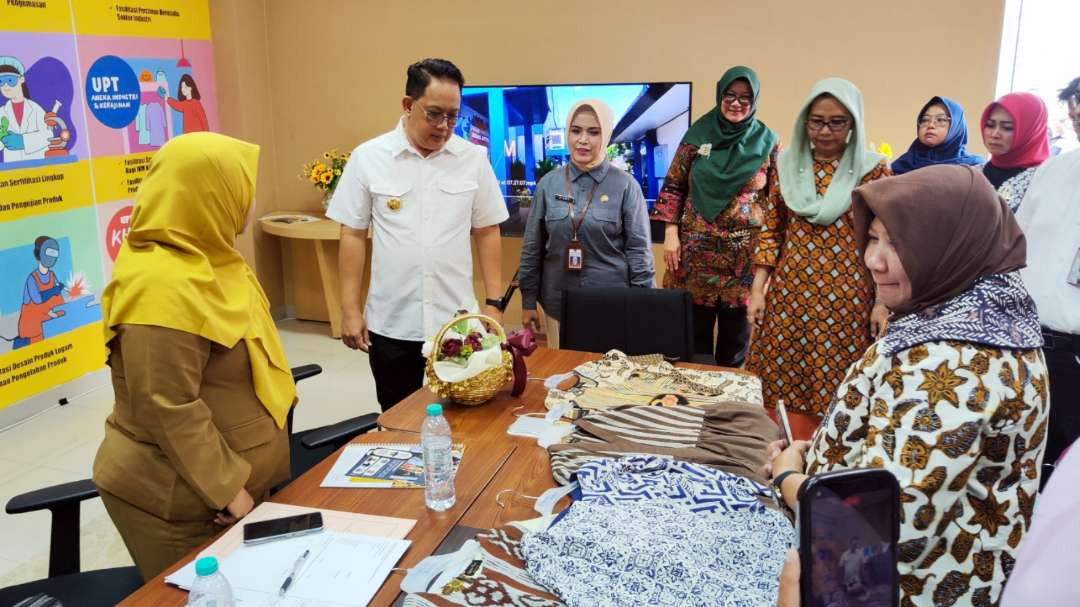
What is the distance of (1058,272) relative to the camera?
230cm

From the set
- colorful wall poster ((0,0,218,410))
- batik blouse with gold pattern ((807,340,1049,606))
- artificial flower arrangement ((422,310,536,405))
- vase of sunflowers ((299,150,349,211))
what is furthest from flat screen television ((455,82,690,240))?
batik blouse with gold pattern ((807,340,1049,606))

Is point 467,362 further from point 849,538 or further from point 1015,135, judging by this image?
point 1015,135

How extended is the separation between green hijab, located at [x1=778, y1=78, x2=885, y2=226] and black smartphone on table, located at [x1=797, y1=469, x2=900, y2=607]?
1829 mm

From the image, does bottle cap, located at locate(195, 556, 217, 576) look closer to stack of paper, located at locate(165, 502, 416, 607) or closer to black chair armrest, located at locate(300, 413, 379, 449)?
stack of paper, located at locate(165, 502, 416, 607)

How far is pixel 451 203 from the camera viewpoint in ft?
8.65

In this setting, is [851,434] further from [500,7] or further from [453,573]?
[500,7]

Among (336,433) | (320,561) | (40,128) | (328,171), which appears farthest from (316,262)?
(320,561)

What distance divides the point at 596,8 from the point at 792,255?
2.43 metres

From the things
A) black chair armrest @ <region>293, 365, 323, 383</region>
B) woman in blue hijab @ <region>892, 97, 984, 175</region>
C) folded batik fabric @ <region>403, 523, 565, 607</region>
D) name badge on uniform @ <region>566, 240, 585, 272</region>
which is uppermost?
woman in blue hijab @ <region>892, 97, 984, 175</region>

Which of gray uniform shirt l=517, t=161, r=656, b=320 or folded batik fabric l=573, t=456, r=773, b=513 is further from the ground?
gray uniform shirt l=517, t=161, r=656, b=320

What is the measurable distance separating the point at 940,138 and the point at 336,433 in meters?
3.16

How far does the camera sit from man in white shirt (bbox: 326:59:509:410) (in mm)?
2592

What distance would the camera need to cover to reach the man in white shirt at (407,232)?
8.50 ft

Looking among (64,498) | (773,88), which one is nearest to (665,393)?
(64,498)
